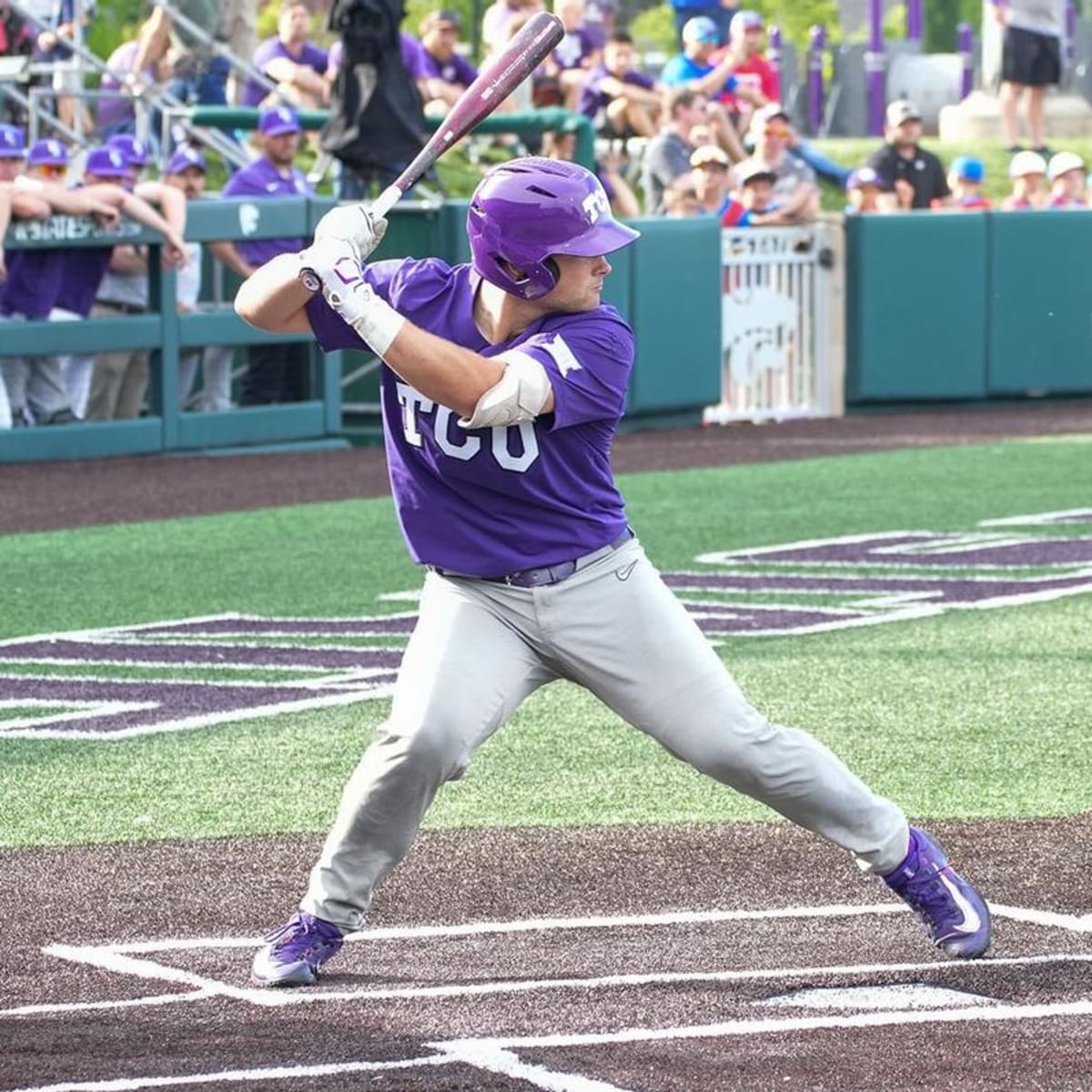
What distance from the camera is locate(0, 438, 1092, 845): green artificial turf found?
703 centimetres

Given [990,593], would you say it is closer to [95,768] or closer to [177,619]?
[177,619]

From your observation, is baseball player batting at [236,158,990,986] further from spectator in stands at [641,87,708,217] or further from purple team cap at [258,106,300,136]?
spectator in stands at [641,87,708,217]

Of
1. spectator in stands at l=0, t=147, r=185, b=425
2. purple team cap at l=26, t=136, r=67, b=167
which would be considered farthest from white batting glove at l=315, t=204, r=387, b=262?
purple team cap at l=26, t=136, r=67, b=167

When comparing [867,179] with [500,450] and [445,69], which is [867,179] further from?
[500,450]

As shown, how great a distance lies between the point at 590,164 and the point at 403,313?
13.0 meters

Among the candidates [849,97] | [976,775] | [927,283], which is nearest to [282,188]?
[927,283]

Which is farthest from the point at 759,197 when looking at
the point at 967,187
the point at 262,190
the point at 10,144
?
the point at 10,144

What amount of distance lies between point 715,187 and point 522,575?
14.2 meters

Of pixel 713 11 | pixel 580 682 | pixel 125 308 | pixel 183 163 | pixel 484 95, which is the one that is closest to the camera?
pixel 580 682

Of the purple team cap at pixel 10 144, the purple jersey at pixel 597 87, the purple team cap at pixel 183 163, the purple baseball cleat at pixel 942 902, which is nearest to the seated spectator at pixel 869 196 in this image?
the purple jersey at pixel 597 87

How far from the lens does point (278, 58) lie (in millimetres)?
20156

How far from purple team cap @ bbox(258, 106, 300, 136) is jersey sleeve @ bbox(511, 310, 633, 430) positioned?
1121cm

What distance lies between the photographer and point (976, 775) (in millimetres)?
7367

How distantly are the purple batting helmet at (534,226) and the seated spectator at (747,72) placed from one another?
55.5ft
